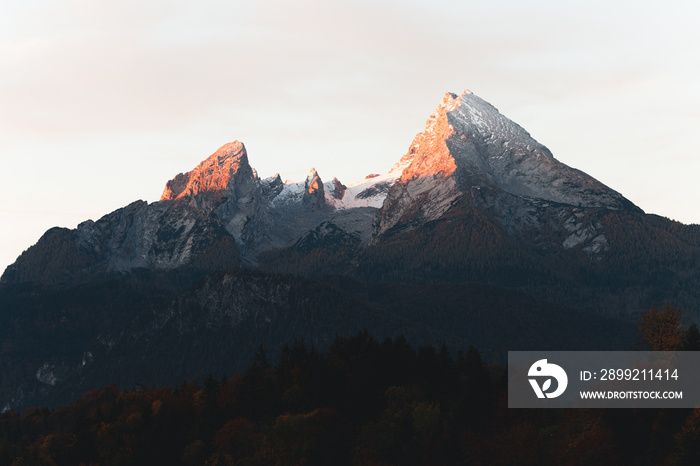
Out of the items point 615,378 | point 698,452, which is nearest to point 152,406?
point 615,378

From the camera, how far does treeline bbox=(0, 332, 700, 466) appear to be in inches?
5733

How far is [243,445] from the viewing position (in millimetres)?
170625

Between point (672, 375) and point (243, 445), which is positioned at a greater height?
point (672, 375)

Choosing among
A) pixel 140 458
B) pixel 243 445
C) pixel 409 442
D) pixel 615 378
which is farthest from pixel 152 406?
pixel 615 378

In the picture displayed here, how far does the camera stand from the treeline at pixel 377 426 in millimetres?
145625

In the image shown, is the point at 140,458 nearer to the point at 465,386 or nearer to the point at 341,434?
the point at 341,434

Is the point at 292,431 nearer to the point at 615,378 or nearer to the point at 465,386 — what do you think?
the point at 465,386

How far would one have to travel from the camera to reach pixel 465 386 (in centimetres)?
17188

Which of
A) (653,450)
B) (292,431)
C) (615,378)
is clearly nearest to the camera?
(653,450)

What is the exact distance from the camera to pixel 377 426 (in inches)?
6713

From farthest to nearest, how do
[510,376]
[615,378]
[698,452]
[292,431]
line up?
[510,376], [292,431], [615,378], [698,452]

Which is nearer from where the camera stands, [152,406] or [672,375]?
[672,375]

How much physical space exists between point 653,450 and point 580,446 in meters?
9.82

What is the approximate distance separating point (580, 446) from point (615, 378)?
68.2ft
